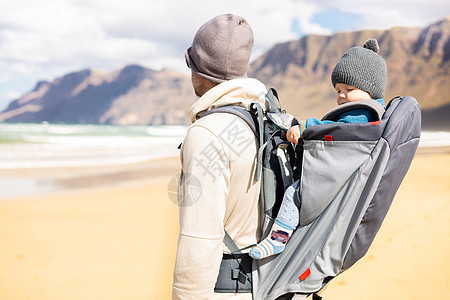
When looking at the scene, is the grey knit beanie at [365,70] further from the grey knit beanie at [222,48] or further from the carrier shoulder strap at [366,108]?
the grey knit beanie at [222,48]

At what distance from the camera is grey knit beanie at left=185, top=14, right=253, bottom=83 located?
1.52 m

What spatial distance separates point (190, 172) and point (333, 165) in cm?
52

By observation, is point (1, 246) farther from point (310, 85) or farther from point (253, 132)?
point (310, 85)

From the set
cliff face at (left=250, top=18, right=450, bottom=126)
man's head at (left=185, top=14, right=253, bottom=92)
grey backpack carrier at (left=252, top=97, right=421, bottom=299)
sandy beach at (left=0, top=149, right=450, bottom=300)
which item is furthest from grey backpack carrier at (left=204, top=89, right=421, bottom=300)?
cliff face at (left=250, top=18, right=450, bottom=126)

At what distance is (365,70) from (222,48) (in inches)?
35.3

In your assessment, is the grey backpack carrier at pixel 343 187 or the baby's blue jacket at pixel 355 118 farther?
the baby's blue jacket at pixel 355 118

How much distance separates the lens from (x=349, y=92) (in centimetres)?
214

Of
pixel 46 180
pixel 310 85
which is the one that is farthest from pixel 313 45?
pixel 46 180

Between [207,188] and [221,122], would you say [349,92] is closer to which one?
[221,122]

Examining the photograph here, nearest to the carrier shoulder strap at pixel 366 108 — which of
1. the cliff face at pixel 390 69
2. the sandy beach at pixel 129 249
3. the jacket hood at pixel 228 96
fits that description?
the jacket hood at pixel 228 96

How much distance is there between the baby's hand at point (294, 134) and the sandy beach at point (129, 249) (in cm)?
342

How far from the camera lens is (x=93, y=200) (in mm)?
9039

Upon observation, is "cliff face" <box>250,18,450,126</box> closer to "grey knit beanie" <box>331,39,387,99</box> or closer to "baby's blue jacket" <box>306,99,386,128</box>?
"grey knit beanie" <box>331,39,387,99</box>

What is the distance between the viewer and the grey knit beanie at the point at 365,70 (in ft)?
6.61
